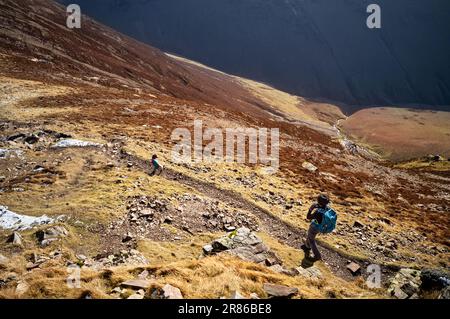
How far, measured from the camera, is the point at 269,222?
63.7 ft

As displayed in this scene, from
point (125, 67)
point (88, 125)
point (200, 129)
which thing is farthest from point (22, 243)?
point (125, 67)

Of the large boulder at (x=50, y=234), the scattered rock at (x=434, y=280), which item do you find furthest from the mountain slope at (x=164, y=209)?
the scattered rock at (x=434, y=280)

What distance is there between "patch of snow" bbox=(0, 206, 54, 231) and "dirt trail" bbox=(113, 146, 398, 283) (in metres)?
9.03

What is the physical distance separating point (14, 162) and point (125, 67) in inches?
2636

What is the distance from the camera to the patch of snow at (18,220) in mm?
13828

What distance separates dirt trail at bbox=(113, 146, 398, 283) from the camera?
1602 cm

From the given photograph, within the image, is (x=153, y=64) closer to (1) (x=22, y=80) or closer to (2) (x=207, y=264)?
(1) (x=22, y=80)

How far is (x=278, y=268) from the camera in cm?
1308

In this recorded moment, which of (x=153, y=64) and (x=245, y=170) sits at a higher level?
(x=153, y=64)

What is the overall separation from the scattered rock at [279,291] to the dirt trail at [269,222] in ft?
20.6

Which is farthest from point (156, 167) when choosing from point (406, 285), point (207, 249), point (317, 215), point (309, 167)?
point (309, 167)

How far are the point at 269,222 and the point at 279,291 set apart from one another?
9700mm

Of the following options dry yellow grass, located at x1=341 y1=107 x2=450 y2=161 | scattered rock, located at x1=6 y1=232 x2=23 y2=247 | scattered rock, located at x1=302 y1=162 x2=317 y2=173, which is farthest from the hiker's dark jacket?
dry yellow grass, located at x1=341 y1=107 x2=450 y2=161
